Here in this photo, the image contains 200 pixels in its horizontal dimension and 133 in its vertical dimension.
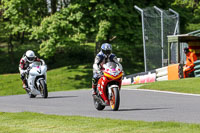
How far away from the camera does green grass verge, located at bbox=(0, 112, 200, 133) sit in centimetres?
793

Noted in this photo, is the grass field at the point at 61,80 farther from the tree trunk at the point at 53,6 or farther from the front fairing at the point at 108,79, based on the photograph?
the front fairing at the point at 108,79

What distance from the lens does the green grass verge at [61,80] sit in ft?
108

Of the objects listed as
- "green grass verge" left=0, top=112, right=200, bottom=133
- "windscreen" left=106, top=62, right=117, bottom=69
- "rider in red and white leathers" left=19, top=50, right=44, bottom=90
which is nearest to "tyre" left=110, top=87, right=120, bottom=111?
"windscreen" left=106, top=62, right=117, bottom=69

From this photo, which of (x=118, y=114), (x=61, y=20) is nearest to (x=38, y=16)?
(x=61, y=20)

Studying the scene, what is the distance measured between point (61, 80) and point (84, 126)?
85.5 ft

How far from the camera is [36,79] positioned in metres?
17.9

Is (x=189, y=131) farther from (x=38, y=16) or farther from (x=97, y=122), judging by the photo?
(x=38, y=16)

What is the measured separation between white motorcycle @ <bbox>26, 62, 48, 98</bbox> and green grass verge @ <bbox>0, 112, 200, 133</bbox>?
7.42m

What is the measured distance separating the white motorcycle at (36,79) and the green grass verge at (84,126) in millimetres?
7423

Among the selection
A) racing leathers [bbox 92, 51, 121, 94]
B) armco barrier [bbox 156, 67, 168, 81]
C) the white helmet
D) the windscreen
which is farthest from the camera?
armco barrier [bbox 156, 67, 168, 81]

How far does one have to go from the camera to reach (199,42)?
25125 millimetres

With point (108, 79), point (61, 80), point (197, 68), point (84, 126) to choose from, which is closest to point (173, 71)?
point (197, 68)

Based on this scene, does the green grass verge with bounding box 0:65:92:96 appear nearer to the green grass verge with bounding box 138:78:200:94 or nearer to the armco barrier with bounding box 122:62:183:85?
the armco barrier with bounding box 122:62:183:85

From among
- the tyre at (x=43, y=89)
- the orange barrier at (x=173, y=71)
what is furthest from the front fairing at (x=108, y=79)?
the orange barrier at (x=173, y=71)
